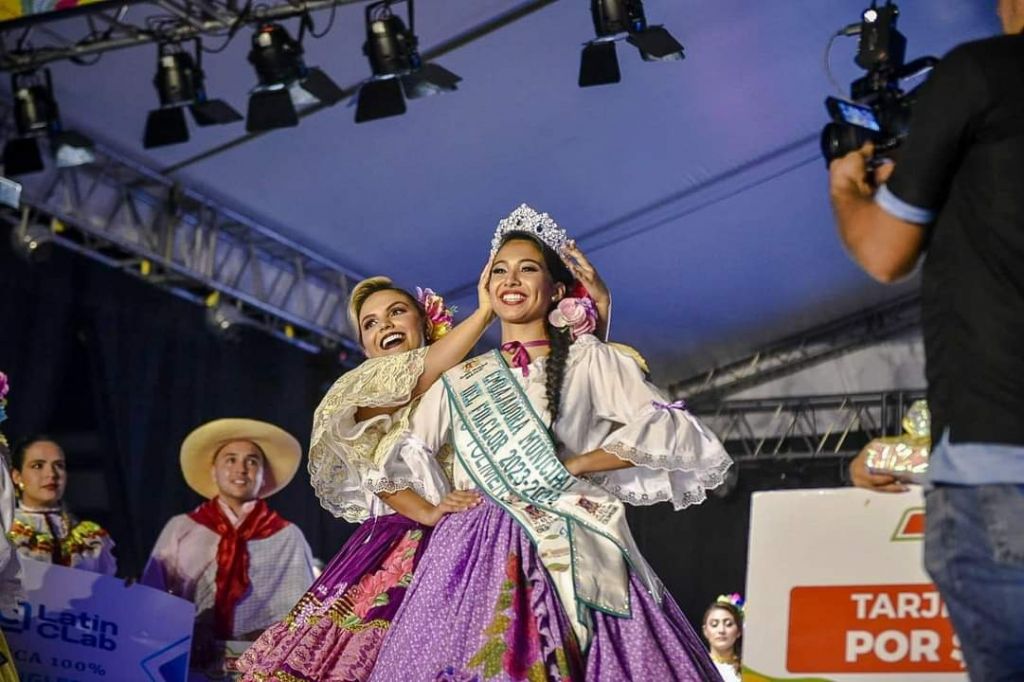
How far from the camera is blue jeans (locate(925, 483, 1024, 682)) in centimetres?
175

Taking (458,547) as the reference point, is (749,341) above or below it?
above

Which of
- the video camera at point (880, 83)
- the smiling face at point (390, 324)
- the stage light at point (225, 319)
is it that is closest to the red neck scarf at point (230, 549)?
the smiling face at point (390, 324)

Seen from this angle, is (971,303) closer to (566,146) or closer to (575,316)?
(575,316)

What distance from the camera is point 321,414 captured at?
3896mm

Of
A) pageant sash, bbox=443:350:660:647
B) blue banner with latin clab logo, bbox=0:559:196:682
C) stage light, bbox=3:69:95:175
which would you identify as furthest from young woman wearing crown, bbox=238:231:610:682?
stage light, bbox=3:69:95:175

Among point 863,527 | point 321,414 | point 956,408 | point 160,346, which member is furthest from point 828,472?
point 956,408

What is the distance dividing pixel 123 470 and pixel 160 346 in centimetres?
84

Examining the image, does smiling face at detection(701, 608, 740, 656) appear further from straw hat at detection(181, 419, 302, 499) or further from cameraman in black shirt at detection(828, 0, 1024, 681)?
cameraman in black shirt at detection(828, 0, 1024, 681)

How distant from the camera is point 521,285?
3.66 m

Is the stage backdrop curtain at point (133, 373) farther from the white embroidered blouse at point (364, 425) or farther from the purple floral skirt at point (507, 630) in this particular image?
the purple floral skirt at point (507, 630)

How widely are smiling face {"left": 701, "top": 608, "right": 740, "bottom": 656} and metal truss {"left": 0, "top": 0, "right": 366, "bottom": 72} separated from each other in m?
3.58

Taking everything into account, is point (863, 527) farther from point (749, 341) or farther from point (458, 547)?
point (749, 341)

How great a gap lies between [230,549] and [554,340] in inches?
98.2

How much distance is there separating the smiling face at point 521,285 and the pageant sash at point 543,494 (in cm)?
12
